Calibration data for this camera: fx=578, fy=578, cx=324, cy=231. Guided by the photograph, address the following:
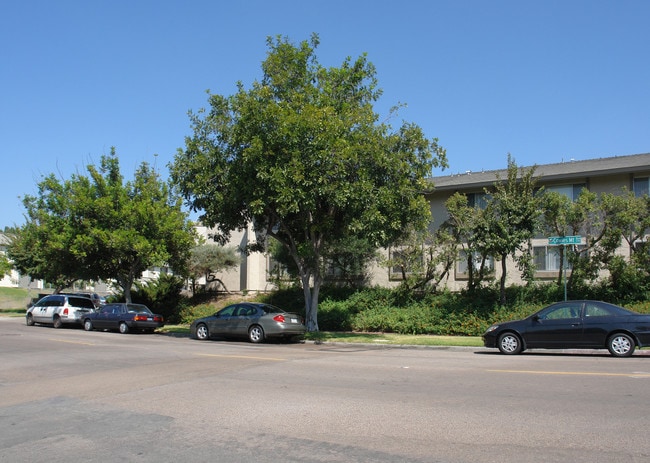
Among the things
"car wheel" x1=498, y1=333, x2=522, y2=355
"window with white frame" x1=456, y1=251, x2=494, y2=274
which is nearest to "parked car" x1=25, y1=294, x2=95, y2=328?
"window with white frame" x1=456, y1=251, x2=494, y2=274

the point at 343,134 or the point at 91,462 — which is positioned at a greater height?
the point at 343,134

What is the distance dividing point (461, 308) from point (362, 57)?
36.8 ft

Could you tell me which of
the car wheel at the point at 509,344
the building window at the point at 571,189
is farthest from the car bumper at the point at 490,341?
the building window at the point at 571,189

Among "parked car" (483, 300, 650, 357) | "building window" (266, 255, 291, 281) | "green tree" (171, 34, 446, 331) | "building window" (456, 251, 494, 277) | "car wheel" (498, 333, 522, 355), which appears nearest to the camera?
"parked car" (483, 300, 650, 357)

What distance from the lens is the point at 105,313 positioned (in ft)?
90.8

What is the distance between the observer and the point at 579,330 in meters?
15.1

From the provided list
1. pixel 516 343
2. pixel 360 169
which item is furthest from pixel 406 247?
pixel 516 343

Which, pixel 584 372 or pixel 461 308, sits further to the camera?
pixel 461 308

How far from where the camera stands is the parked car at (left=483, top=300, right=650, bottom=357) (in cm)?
1474

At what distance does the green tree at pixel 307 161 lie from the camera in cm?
1969

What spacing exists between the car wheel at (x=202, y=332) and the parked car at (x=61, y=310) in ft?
32.9

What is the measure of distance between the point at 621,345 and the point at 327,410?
10.0m

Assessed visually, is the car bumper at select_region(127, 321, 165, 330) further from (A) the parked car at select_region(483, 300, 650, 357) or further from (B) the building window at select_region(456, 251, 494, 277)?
(A) the parked car at select_region(483, 300, 650, 357)

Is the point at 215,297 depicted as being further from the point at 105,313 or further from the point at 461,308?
the point at 461,308
